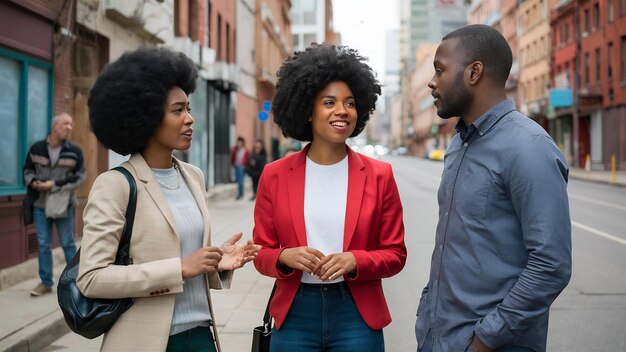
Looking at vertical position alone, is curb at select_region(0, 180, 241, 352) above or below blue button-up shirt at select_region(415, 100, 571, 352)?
below

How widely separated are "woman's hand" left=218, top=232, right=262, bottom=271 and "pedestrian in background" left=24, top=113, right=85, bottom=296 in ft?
18.8

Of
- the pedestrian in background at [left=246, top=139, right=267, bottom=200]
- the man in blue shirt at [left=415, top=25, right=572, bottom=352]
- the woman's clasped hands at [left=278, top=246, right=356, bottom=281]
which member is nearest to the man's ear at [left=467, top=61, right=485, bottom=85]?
the man in blue shirt at [left=415, top=25, right=572, bottom=352]

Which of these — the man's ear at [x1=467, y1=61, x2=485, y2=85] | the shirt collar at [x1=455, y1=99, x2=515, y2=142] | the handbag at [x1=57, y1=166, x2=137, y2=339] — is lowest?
the handbag at [x1=57, y1=166, x2=137, y2=339]

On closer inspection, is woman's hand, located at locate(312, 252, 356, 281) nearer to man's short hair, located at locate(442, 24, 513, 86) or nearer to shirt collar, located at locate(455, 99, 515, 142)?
shirt collar, located at locate(455, 99, 515, 142)

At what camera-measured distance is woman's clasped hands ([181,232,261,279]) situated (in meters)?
2.92

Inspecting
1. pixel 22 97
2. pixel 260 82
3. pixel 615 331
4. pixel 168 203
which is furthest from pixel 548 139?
pixel 260 82

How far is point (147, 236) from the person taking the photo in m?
2.92

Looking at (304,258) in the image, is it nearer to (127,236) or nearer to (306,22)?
(127,236)

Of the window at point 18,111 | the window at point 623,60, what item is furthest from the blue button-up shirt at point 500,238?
the window at point 623,60

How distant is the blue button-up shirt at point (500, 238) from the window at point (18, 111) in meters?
8.10

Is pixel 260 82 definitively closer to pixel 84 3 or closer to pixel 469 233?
pixel 84 3

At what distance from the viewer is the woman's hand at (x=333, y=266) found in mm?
3033

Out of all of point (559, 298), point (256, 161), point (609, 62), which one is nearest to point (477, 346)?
point (559, 298)

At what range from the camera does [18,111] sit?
1034cm
